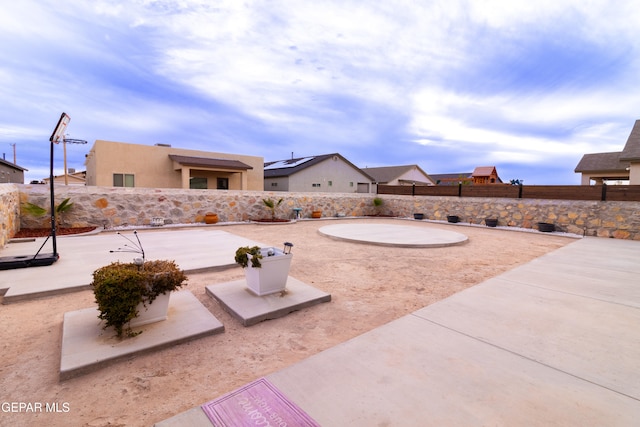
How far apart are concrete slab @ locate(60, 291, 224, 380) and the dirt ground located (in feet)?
0.26

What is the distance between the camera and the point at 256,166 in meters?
24.0

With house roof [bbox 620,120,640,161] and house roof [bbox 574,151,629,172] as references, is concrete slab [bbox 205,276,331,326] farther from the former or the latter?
house roof [bbox 574,151,629,172]

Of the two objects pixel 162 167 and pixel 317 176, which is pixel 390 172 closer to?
pixel 317 176

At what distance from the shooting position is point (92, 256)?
600 cm

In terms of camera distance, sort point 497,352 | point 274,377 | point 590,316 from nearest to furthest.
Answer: point 274,377
point 497,352
point 590,316

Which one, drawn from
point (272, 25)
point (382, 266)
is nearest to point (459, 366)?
point (382, 266)

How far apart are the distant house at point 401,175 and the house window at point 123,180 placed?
80.9 ft

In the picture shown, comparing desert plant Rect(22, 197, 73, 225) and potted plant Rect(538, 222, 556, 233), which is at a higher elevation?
desert plant Rect(22, 197, 73, 225)

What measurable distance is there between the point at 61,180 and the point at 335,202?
1670 inches

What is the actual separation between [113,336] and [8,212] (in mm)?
7561

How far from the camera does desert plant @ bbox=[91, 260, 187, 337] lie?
2658mm

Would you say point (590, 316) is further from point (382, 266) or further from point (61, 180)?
point (61, 180)

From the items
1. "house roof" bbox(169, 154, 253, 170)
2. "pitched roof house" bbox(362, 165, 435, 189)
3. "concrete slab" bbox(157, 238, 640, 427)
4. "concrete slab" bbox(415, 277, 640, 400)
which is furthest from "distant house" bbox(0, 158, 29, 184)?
"pitched roof house" bbox(362, 165, 435, 189)

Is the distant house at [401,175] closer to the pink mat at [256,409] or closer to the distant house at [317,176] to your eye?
the distant house at [317,176]
